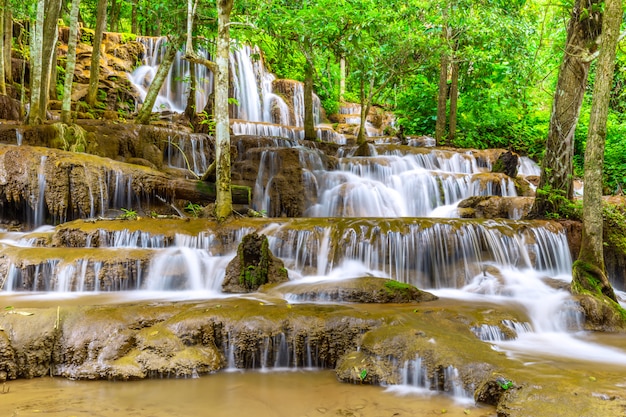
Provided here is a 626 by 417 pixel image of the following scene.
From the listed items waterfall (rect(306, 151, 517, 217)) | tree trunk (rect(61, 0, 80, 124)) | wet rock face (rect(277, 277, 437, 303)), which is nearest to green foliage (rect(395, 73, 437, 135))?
waterfall (rect(306, 151, 517, 217))

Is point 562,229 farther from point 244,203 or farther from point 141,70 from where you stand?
point 141,70

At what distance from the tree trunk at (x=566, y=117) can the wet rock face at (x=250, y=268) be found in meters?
5.87

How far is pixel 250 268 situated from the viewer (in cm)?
695

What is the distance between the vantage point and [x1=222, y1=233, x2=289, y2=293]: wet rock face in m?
6.92

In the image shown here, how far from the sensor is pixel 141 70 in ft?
64.7

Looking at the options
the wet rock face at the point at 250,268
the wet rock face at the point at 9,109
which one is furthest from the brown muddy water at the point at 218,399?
the wet rock face at the point at 9,109

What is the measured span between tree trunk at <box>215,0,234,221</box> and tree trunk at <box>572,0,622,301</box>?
242 inches

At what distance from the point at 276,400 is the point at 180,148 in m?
10.4

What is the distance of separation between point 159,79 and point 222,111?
5.85 m

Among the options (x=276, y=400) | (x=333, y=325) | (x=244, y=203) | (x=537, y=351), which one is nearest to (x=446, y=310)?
(x=537, y=351)

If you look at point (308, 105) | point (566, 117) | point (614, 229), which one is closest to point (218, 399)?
point (614, 229)

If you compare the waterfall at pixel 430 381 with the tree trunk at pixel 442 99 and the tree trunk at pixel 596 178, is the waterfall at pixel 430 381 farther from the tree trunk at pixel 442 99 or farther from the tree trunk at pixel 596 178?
the tree trunk at pixel 442 99

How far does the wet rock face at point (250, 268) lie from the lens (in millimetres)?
6918

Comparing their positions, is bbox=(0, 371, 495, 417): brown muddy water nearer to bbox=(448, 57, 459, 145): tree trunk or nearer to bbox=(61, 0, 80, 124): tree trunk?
bbox=(61, 0, 80, 124): tree trunk
